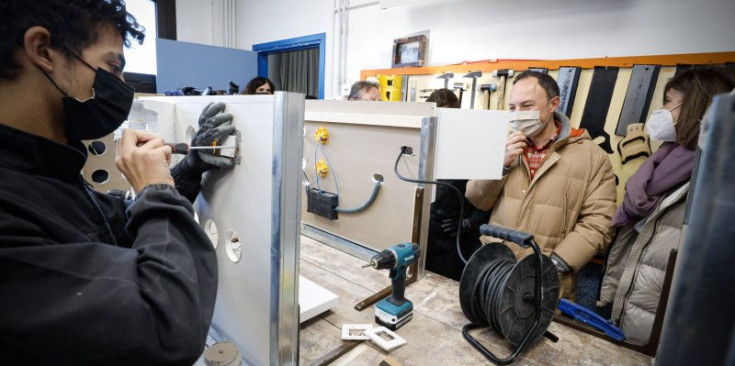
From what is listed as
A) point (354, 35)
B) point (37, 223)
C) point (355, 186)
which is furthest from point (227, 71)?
point (37, 223)

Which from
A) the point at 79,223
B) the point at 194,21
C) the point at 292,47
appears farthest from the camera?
the point at 194,21

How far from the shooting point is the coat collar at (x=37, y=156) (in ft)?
1.57

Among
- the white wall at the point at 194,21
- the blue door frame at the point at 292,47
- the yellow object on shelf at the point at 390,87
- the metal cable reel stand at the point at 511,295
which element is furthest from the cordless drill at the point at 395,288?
the white wall at the point at 194,21

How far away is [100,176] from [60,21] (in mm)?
902

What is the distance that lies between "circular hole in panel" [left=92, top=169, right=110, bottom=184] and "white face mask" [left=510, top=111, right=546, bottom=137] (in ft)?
5.13

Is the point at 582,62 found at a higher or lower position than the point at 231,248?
higher

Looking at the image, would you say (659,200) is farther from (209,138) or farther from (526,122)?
(209,138)

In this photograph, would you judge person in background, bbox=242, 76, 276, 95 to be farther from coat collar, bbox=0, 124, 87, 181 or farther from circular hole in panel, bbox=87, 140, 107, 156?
coat collar, bbox=0, 124, 87, 181

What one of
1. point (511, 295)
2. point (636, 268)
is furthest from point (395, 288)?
point (636, 268)

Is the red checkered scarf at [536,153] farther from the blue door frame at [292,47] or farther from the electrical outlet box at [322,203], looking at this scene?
the blue door frame at [292,47]

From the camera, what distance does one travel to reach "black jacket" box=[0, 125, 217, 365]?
0.38 metres

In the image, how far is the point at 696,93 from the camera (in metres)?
1.47

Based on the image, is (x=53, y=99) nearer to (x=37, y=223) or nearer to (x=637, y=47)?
(x=37, y=223)

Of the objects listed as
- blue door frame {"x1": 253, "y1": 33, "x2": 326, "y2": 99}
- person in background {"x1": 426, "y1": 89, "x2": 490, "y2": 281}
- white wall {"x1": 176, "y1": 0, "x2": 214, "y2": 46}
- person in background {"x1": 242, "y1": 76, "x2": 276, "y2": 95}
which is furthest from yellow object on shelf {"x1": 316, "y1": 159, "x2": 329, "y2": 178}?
white wall {"x1": 176, "y1": 0, "x2": 214, "y2": 46}
